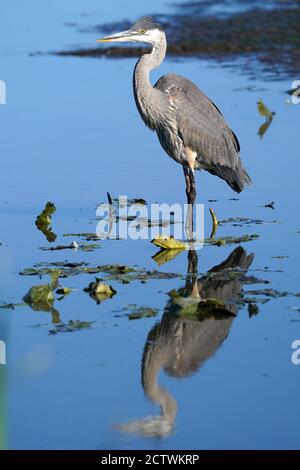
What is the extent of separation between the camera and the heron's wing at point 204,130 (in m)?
Answer: 10.6

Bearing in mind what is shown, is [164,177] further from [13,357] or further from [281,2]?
[281,2]

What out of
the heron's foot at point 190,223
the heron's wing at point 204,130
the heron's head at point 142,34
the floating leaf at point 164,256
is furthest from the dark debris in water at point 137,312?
the heron's head at point 142,34

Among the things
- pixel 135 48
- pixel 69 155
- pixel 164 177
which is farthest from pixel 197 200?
pixel 135 48

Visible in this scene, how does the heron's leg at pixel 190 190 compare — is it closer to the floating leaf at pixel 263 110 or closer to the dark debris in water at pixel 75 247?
the dark debris in water at pixel 75 247

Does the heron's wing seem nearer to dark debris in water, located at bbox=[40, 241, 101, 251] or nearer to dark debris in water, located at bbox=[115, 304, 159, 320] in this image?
dark debris in water, located at bbox=[40, 241, 101, 251]

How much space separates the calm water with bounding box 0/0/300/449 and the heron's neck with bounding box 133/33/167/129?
30.8 inches

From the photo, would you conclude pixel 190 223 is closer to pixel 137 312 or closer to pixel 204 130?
pixel 204 130

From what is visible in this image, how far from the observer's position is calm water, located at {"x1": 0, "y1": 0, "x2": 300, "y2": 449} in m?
6.06

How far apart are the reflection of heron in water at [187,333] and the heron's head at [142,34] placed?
8.44 ft

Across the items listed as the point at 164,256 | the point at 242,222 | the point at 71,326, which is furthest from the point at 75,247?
the point at 71,326

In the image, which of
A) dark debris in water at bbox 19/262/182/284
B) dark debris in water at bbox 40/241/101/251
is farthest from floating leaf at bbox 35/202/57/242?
dark debris in water at bbox 19/262/182/284

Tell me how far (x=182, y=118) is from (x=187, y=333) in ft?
11.6

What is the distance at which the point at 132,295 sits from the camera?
26.8ft

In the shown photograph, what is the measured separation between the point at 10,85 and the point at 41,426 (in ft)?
33.3
